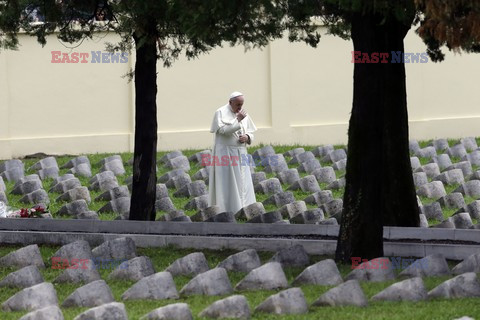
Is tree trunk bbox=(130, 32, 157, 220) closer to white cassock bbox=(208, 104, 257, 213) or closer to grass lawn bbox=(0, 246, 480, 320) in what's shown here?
white cassock bbox=(208, 104, 257, 213)

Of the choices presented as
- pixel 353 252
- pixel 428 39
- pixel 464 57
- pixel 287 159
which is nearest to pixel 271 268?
pixel 353 252

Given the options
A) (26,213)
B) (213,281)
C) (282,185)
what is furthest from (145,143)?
(213,281)

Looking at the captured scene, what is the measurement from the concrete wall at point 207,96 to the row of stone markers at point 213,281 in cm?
1124

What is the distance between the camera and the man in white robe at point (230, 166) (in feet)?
63.0

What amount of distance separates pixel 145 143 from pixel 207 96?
8737 mm

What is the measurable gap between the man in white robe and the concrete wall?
21.3 feet

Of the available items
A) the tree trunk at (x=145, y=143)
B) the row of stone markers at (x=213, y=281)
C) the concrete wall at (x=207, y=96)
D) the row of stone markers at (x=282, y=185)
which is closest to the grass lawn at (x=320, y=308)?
the row of stone markers at (x=213, y=281)

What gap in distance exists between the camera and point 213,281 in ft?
39.7

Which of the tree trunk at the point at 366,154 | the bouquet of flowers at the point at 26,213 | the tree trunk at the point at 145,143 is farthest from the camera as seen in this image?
the bouquet of flowers at the point at 26,213

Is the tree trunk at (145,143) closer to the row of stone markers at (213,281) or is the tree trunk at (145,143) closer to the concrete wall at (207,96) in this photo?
the row of stone markers at (213,281)

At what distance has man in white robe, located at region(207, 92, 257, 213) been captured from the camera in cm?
1920

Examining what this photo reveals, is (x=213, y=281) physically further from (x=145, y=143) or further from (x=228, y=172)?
(x=228, y=172)

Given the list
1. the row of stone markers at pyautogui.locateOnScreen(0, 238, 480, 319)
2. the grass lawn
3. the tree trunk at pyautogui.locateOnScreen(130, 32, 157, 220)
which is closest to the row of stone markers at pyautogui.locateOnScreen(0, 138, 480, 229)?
the tree trunk at pyautogui.locateOnScreen(130, 32, 157, 220)

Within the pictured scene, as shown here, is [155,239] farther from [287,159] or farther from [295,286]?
[287,159]
